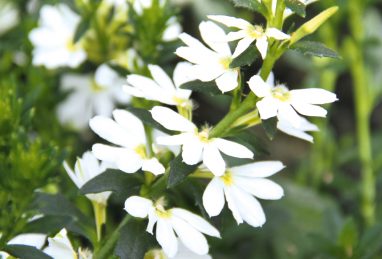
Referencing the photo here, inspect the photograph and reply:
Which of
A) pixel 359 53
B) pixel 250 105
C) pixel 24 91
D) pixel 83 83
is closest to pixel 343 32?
pixel 359 53

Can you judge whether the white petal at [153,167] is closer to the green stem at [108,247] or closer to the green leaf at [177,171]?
the green leaf at [177,171]

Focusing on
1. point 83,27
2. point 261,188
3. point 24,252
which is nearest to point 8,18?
point 83,27

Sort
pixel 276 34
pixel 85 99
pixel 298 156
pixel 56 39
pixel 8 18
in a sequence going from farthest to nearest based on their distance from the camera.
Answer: pixel 298 156 → pixel 8 18 → pixel 85 99 → pixel 56 39 → pixel 276 34

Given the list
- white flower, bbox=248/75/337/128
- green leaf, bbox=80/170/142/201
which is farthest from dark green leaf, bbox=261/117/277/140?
green leaf, bbox=80/170/142/201

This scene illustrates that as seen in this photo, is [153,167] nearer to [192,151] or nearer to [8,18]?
[192,151]

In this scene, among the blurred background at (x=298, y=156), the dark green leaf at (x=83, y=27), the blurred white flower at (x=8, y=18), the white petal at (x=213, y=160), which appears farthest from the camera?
the blurred white flower at (x=8, y=18)

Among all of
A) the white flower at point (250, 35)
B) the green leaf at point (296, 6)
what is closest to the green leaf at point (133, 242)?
the white flower at point (250, 35)

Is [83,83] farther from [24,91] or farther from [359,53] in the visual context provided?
[359,53]
